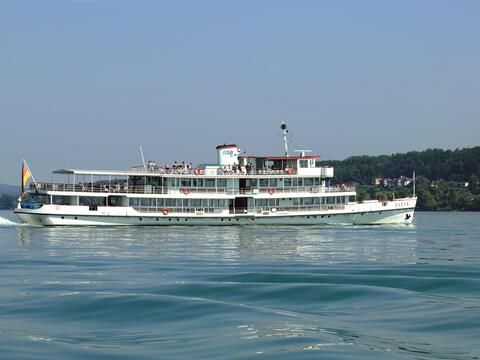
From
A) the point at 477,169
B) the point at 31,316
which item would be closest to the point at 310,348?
the point at 31,316

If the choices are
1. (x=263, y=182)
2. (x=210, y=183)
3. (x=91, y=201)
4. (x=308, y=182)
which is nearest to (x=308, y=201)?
(x=308, y=182)

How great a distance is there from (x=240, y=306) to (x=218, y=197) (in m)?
44.3

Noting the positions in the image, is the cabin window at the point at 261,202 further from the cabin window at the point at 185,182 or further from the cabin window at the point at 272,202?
the cabin window at the point at 185,182

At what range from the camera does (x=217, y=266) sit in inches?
961

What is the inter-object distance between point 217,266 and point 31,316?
423 inches

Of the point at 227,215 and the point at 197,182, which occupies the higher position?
the point at 197,182

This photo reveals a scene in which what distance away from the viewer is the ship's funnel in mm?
62844

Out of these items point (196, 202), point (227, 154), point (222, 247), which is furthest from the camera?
point (227, 154)

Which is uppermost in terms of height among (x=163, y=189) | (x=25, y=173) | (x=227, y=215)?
(x=25, y=173)

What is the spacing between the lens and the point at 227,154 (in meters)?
63.0

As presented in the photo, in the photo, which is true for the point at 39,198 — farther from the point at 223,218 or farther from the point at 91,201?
the point at 223,218

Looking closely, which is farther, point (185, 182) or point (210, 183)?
point (210, 183)

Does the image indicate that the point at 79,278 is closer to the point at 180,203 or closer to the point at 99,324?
the point at 99,324

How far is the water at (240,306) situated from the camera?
1138 cm
